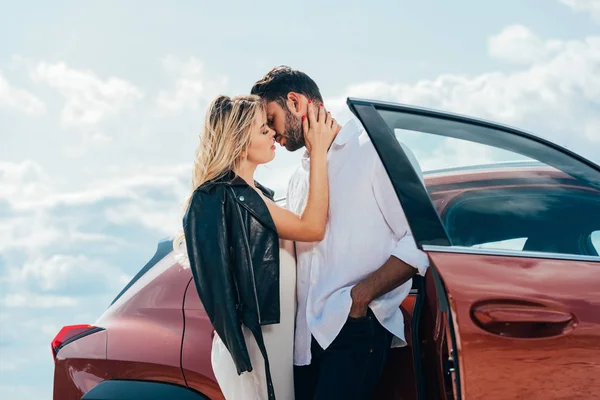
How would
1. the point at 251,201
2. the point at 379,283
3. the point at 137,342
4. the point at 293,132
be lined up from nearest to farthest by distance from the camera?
the point at 379,283 → the point at 251,201 → the point at 293,132 → the point at 137,342

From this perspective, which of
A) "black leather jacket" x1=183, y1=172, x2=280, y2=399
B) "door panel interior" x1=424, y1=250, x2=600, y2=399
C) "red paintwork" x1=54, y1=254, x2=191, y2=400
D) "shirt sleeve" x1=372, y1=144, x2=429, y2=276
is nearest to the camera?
"door panel interior" x1=424, y1=250, x2=600, y2=399

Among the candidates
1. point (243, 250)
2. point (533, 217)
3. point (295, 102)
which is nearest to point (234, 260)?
point (243, 250)

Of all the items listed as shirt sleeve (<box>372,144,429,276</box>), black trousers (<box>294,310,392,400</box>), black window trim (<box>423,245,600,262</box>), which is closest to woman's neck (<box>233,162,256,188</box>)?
shirt sleeve (<box>372,144,429,276</box>)

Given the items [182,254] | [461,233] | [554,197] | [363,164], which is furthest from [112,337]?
[554,197]

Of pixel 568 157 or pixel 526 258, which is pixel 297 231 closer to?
pixel 526 258

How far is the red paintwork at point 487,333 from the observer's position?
7.96ft

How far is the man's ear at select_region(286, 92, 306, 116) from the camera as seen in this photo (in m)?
3.14

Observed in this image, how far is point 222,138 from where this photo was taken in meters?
2.93

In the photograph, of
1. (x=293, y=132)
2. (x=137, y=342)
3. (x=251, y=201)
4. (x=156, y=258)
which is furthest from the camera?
(x=156, y=258)

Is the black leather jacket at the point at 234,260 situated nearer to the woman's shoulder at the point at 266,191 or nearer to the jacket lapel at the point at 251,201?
the jacket lapel at the point at 251,201

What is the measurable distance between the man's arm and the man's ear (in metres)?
0.46

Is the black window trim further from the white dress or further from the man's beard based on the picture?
the man's beard

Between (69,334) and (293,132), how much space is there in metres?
1.38

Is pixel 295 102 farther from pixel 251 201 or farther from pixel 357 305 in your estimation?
pixel 357 305
